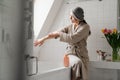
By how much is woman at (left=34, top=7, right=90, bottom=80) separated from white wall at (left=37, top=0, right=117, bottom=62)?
0.47 meters

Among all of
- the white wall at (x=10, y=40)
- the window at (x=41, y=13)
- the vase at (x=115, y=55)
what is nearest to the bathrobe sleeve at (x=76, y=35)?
the vase at (x=115, y=55)

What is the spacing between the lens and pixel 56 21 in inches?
148

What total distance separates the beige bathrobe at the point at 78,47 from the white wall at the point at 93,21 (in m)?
0.47

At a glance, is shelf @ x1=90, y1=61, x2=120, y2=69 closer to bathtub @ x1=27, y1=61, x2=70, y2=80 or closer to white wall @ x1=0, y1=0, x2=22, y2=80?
bathtub @ x1=27, y1=61, x2=70, y2=80

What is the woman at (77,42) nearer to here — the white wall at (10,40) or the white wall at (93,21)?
the white wall at (93,21)

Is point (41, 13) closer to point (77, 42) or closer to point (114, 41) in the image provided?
point (77, 42)

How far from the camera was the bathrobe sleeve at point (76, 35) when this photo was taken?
2822mm

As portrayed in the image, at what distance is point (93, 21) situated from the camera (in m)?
3.45

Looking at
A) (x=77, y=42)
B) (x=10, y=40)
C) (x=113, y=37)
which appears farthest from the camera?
(x=113, y=37)

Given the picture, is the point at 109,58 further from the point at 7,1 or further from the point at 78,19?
the point at 7,1

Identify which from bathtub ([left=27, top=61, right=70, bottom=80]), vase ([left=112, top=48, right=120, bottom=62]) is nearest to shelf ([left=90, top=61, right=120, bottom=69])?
vase ([left=112, top=48, right=120, bottom=62])

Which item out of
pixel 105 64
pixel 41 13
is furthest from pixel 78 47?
pixel 41 13

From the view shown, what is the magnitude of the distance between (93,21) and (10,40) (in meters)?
1.98

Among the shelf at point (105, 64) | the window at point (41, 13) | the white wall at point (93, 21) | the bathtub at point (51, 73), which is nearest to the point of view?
the bathtub at point (51, 73)
